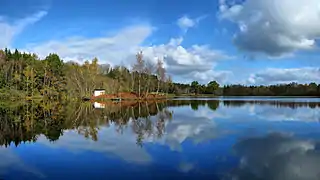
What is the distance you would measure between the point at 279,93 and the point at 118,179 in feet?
430

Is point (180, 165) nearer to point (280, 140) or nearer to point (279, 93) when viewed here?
point (280, 140)

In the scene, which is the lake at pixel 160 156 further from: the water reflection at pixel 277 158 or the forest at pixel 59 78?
the forest at pixel 59 78

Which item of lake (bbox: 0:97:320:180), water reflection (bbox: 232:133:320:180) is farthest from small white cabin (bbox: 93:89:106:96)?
water reflection (bbox: 232:133:320:180)

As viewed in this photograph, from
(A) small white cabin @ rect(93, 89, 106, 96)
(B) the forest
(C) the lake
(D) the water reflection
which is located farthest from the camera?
(A) small white cabin @ rect(93, 89, 106, 96)

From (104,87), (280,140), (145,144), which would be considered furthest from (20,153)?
(104,87)

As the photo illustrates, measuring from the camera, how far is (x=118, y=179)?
739cm

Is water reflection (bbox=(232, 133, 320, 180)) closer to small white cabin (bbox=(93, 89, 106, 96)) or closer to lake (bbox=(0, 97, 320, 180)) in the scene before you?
lake (bbox=(0, 97, 320, 180))

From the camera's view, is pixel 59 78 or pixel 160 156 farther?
pixel 59 78

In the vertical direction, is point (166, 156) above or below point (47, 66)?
below

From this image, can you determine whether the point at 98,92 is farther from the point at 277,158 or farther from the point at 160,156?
the point at 277,158

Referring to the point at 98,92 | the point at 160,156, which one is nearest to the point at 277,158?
the point at 160,156

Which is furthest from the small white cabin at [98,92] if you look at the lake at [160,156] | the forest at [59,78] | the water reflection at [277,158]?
the water reflection at [277,158]

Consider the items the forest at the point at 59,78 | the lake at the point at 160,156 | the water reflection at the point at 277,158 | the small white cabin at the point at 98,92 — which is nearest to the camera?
the water reflection at the point at 277,158

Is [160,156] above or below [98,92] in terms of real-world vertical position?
below
